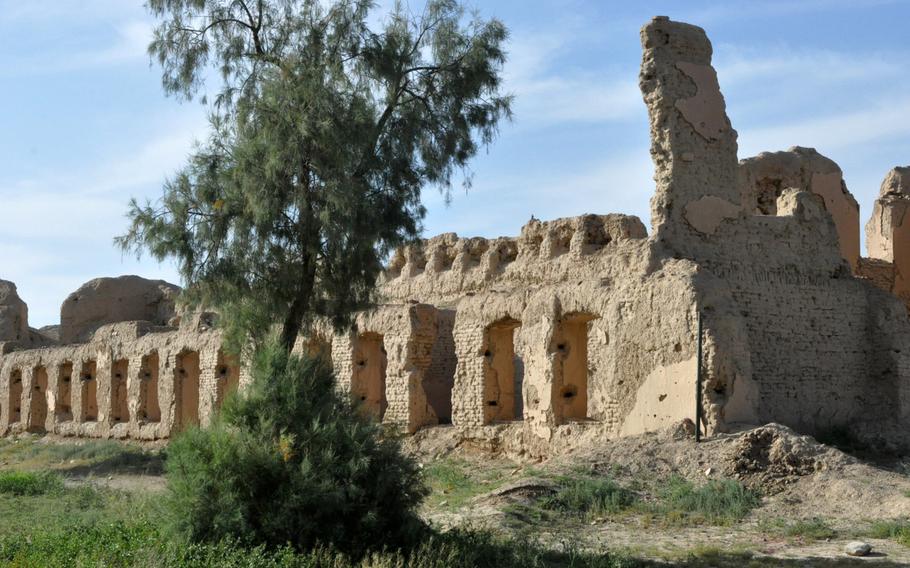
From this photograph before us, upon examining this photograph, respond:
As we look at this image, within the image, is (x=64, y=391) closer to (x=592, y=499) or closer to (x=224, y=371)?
(x=224, y=371)

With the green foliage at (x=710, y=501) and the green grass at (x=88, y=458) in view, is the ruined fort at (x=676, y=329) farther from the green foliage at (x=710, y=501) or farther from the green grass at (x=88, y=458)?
the green grass at (x=88, y=458)

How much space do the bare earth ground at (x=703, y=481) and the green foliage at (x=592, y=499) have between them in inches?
6.4

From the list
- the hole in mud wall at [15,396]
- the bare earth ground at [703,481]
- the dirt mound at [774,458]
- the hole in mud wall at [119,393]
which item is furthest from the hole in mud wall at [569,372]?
the hole in mud wall at [15,396]

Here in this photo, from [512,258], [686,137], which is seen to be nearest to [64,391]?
[512,258]

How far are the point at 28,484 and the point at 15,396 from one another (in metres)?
16.4

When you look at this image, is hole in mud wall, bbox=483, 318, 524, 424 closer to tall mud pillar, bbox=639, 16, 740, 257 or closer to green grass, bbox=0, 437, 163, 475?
tall mud pillar, bbox=639, 16, 740, 257

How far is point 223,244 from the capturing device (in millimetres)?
12953

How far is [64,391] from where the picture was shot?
27.7 meters

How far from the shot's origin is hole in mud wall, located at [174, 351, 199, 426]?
22891 millimetres

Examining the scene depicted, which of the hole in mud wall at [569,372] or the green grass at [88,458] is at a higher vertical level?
the hole in mud wall at [569,372]

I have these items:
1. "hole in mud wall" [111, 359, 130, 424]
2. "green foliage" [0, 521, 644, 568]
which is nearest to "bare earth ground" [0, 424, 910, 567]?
"green foliage" [0, 521, 644, 568]

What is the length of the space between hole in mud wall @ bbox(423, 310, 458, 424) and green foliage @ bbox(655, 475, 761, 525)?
8453 mm

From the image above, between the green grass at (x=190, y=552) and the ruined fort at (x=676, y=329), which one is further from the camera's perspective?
the ruined fort at (x=676, y=329)

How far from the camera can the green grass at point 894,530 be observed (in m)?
9.64
